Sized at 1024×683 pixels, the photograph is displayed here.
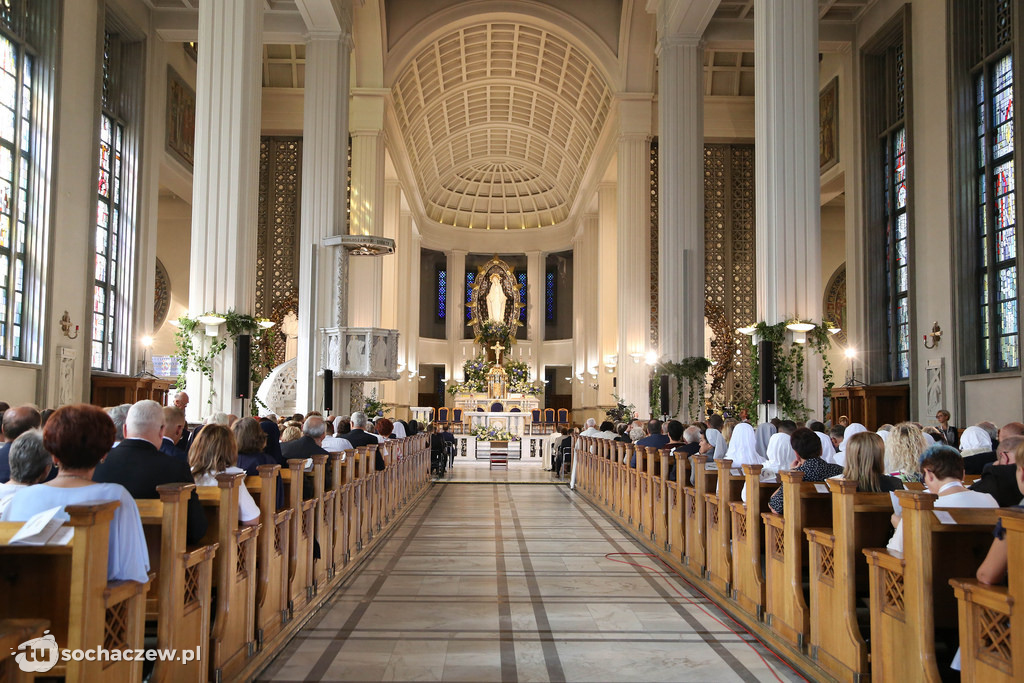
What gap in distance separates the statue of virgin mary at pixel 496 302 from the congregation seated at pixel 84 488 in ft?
92.3

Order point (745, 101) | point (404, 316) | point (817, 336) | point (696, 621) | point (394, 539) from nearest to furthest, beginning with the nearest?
point (696, 621)
point (394, 539)
point (817, 336)
point (745, 101)
point (404, 316)

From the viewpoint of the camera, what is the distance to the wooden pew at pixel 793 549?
415 centimetres

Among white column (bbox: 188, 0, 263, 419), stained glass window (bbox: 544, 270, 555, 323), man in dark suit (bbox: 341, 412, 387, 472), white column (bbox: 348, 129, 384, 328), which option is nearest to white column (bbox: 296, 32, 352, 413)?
white column (bbox: 348, 129, 384, 328)

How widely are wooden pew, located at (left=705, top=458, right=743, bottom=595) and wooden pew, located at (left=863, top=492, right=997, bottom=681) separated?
2.02 metres

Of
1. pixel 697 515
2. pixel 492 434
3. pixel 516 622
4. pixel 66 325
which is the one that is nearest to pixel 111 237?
pixel 66 325

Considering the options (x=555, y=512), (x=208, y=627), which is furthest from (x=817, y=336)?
(x=208, y=627)

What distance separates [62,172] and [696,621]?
12.1 meters

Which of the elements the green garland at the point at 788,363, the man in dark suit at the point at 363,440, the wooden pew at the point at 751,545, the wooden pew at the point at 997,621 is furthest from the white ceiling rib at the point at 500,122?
the wooden pew at the point at 997,621

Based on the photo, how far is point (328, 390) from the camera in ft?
44.4

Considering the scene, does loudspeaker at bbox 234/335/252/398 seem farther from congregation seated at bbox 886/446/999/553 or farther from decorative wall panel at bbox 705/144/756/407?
decorative wall panel at bbox 705/144/756/407

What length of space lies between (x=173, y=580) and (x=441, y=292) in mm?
31015

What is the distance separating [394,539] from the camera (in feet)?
26.9

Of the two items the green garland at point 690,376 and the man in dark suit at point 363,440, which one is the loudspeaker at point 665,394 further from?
the man in dark suit at point 363,440

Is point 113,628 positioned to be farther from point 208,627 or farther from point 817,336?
point 817,336
